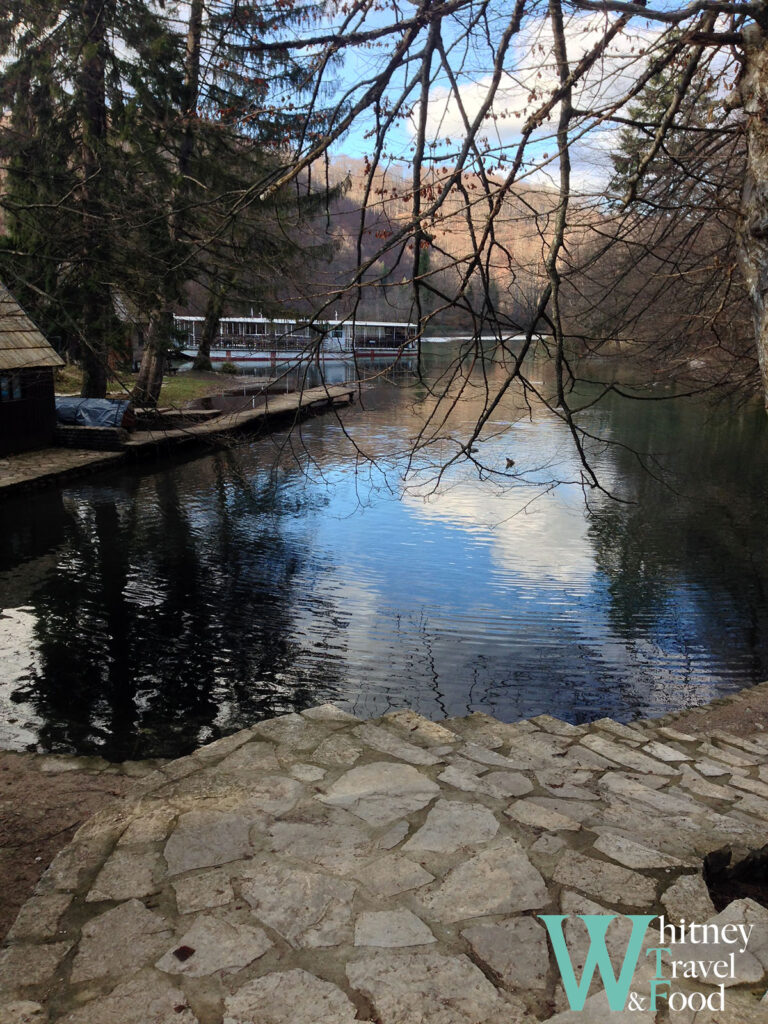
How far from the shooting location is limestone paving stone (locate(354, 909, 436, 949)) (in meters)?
2.26

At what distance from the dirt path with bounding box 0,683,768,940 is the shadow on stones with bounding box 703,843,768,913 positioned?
8.70 feet

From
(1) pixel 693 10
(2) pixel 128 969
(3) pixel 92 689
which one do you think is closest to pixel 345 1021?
(2) pixel 128 969

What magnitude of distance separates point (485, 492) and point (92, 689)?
9202 millimetres

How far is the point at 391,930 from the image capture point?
2312 millimetres

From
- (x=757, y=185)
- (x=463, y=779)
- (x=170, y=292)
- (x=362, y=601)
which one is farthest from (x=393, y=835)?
(x=170, y=292)

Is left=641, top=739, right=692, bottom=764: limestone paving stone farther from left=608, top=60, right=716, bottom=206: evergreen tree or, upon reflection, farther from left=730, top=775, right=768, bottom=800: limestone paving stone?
left=608, top=60, right=716, bottom=206: evergreen tree

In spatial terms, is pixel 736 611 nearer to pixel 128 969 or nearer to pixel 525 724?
pixel 525 724

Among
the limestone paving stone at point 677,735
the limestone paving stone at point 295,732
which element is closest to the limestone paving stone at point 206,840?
the limestone paving stone at point 295,732

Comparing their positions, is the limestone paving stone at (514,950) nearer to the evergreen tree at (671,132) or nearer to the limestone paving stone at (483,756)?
the limestone paving stone at (483,756)

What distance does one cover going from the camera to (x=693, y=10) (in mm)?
2869

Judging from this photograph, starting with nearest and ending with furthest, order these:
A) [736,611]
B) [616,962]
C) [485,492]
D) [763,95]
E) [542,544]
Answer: [616,962] < [763,95] < [736,611] < [542,544] < [485,492]

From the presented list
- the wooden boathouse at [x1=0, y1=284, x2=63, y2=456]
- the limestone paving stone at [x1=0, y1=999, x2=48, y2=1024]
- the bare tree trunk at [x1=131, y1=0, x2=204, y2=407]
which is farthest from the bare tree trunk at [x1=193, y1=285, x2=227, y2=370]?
the limestone paving stone at [x1=0, y1=999, x2=48, y2=1024]

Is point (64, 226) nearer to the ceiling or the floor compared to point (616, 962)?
nearer to the ceiling

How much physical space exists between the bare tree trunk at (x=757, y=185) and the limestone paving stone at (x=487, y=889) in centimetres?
207
